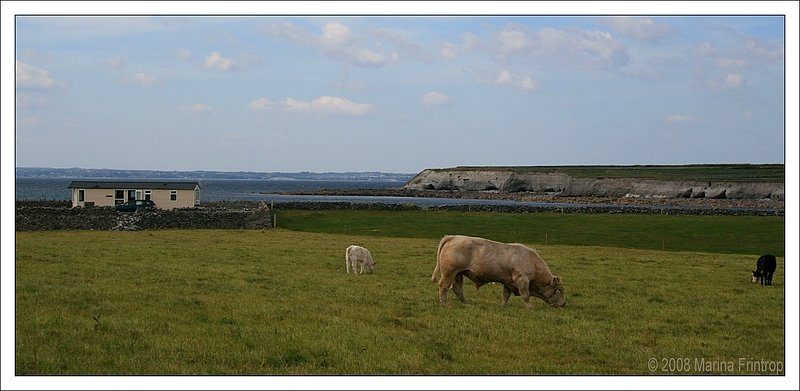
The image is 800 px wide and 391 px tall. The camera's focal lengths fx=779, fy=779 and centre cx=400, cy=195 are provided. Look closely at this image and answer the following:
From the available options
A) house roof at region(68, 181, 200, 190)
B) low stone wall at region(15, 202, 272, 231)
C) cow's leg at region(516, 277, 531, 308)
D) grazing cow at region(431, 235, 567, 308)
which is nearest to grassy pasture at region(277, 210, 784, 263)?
low stone wall at region(15, 202, 272, 231)

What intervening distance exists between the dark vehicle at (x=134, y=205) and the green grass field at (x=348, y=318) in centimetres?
3694

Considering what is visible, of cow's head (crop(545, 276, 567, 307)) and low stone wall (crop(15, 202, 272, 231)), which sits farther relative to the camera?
low stone wall (crop(15, 202, 272, 231))

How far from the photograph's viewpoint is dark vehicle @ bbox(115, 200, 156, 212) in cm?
6912

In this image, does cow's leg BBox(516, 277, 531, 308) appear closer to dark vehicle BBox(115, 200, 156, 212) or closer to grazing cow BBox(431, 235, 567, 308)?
grazing cow BBox(431, 235, 567, 308)

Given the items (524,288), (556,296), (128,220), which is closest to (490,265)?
(524,288)

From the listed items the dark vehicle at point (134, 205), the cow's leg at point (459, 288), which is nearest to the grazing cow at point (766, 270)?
the cow's leg at point (459, 288)

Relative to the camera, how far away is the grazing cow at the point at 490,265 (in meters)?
19.8

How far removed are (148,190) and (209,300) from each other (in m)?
58.0

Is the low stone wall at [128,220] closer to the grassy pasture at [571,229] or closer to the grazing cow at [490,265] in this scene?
the grassy pasture at [571,229]

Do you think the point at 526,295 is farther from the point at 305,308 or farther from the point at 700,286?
the point at 700,286

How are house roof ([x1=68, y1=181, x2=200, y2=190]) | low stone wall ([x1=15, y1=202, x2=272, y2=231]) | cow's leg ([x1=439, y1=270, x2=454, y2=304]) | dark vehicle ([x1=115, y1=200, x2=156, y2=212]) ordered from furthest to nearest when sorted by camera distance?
house roof ([x1=68, y1=181, x2=200, y2=190]), dark vehicle ([x1=115, y1=200, x2=156, y2=212]), low stone wall ([x1=15, y1=202, x2=272, y2=231]), cow's leg ([x1=439, y1=270, x2=454, y2=304])

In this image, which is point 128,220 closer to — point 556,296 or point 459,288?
point 459,288

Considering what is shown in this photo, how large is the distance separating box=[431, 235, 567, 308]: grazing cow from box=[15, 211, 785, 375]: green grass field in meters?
0.71

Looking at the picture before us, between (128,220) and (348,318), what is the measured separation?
4285cm
